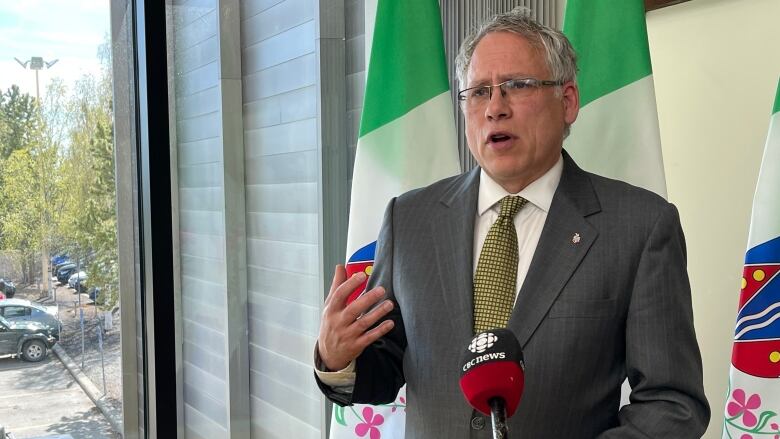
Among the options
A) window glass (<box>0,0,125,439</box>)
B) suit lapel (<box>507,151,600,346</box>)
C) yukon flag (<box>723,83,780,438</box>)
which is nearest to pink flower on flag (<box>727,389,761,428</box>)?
yukon flag (<box>723,83,780,438</box>)

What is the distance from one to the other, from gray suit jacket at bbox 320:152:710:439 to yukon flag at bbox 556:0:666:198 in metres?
0.60

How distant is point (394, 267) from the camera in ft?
4.68

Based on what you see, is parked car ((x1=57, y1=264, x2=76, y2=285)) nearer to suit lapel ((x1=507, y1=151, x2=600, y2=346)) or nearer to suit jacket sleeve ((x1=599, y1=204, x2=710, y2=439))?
suit lapel ((x1=507, y1=151, x2=600, y2=346))

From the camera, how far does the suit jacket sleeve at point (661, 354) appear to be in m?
1.15

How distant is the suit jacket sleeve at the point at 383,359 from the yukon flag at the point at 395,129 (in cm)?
64

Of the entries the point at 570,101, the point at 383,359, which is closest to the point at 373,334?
the point at 383,359

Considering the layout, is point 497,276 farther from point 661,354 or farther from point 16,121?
point 16,121

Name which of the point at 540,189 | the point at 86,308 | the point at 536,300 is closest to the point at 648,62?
the point at 540,189

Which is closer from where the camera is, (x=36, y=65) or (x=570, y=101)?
(x=570, y=101)

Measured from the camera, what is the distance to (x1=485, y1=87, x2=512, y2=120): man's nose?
135 centimetres

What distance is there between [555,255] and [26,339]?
1750 millimetres

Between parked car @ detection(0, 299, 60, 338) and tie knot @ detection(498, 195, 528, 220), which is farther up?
tie knot @ detection(498, 195, 528, 220)

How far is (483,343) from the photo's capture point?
0.93 m

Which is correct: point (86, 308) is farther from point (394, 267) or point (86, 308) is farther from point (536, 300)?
point (536, 300)
